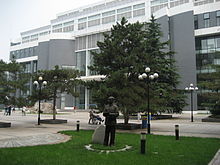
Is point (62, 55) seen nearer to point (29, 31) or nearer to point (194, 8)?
point (29, 31)

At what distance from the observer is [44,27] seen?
84875 millimetres

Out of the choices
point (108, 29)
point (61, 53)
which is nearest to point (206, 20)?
point (108, 29)

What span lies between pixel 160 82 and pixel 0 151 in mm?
25574

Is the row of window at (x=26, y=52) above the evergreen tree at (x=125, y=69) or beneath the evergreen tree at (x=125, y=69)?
above

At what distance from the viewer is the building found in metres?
47.1

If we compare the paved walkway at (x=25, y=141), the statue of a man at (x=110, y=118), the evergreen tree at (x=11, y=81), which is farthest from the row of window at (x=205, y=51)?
the paved walkway at (x=25, y=141)

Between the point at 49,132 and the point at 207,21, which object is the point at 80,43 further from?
the point at 49,132

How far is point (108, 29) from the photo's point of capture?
2415 inches

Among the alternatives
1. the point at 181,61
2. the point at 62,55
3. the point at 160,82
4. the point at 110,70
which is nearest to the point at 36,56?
the point at 62,55

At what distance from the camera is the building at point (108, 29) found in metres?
47.1

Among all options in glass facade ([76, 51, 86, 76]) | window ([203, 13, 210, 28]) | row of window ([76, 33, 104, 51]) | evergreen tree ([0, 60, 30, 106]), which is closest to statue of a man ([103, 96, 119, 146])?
evergreen tree ([0, 60, 30, 106])

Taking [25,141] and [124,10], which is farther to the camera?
[124,10]

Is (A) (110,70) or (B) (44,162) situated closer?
(B) (44,162)

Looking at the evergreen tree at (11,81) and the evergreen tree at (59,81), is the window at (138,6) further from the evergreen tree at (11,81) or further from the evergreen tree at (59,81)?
the evergreen tree at (11,81)
